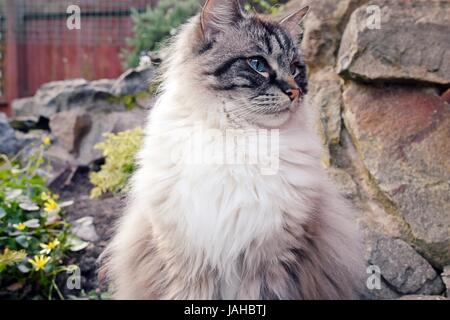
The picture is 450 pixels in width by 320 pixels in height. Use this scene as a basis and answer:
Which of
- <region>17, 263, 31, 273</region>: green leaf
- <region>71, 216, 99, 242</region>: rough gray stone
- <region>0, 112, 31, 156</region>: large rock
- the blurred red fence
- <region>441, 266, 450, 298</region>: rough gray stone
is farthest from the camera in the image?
the blurred red fence

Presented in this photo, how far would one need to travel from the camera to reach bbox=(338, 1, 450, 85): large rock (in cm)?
322

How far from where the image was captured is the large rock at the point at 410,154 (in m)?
2.93

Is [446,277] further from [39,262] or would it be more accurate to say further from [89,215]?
[89,215]

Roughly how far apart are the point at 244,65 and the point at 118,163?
2112mm

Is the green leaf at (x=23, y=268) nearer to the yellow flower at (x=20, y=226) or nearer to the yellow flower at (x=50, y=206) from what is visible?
the yellow flower at (x=20, y=226)

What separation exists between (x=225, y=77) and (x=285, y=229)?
705 mm

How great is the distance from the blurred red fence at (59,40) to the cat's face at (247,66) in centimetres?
460

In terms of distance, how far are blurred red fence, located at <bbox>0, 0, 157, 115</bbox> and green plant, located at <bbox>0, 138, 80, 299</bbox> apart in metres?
3.53

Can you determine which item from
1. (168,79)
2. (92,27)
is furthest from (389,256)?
(92,27)

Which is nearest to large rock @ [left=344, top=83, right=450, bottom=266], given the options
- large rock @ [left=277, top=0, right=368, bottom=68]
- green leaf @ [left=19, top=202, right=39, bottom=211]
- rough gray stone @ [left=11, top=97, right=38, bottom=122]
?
large rock @ [left=277, top=0, right=368, bottom=68]

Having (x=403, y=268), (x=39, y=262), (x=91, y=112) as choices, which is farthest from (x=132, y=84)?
(x=403, y=268)

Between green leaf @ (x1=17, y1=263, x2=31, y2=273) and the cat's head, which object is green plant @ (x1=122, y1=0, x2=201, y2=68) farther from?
the cat's head

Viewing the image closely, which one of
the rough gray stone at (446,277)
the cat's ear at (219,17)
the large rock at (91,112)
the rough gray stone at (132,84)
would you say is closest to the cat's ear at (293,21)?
the cat's ear at (219,17)

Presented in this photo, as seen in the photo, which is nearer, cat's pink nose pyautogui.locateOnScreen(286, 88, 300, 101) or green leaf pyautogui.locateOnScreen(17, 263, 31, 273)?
cat's pink nose pyautogui.locateOnScreen(286, 88, 300, 101)
